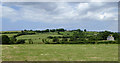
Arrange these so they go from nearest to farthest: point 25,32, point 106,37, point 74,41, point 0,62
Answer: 1. point 0,62
2. point 74,41
3. point 106,37
4. point 25,32

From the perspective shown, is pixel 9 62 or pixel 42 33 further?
pixel 42 33

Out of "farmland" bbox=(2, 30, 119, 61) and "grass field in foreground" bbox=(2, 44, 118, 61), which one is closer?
"grass field in foreground" bbox=(2, 44, 118, 61)

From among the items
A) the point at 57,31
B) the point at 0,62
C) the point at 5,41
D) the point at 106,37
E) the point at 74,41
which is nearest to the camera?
the point at 0,62

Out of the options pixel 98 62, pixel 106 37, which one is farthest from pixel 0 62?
pixel 106 37

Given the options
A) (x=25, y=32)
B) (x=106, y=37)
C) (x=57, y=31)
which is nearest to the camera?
(x=106, y=37)

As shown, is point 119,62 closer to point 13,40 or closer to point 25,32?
point 13,40

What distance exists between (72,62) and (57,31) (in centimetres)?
6153

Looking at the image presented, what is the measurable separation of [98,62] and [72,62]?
2377mm

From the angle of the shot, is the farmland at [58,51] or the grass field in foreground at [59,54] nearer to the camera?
the grass field in foreground at [59,54]

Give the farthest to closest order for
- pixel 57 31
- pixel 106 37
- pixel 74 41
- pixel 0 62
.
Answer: pixel 57 31 < pixel 106 37 < pixel 74 41 < pixel 0 62

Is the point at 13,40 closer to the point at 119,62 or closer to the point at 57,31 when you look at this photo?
the point at 57,31

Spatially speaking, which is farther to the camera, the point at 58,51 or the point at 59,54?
the point at 58,51

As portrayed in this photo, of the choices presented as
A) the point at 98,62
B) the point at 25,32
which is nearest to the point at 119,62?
the point at 98,62

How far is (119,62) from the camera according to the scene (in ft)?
41.1
